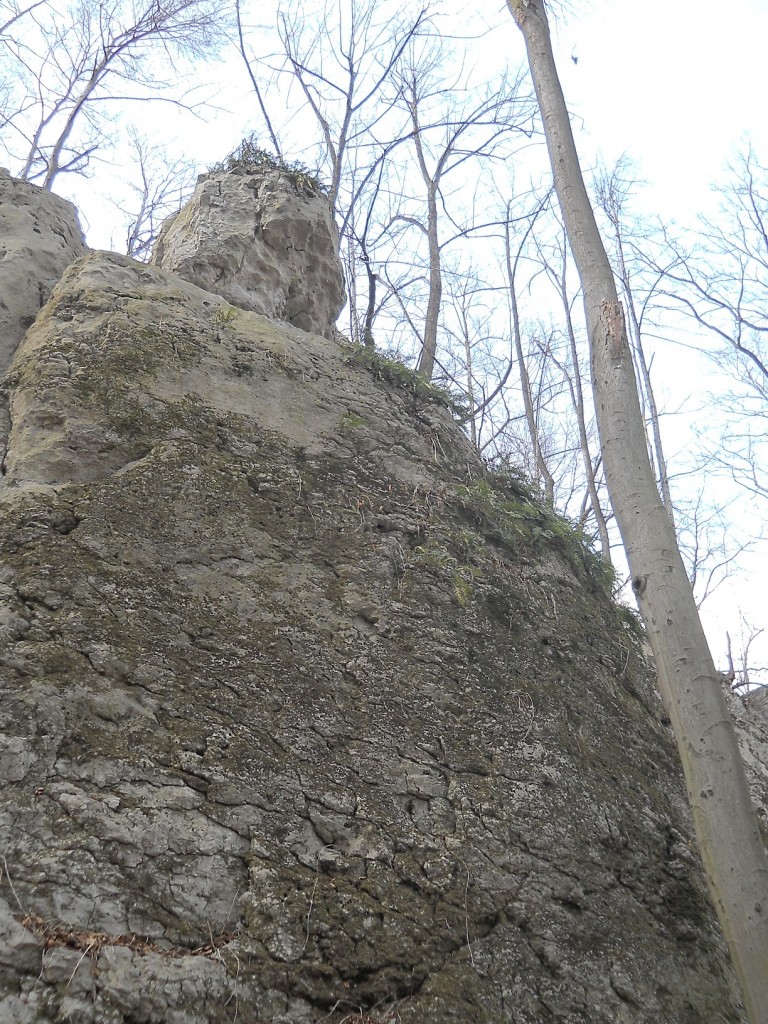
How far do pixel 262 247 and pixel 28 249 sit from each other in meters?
2.09

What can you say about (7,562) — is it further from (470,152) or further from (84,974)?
(470,152)

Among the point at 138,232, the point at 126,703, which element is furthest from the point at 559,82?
the point at 138,232

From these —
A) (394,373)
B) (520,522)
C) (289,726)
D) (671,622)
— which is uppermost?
(394,373)

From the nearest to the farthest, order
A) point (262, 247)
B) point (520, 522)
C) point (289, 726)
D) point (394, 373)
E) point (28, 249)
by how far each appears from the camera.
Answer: point (289, 726), point (520, 522), point (28, 249), point (394, 373), point (262, 247)

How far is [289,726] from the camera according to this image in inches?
143

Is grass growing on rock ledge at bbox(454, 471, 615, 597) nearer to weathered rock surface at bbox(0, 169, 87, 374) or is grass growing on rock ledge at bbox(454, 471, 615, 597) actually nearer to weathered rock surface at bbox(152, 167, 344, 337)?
weathered rock surface at bbox(152, 167, 344, 337)

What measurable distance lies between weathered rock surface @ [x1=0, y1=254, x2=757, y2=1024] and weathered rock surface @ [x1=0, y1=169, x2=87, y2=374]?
431 mm

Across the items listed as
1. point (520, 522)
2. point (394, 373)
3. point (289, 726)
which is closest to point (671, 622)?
point (289, 726)

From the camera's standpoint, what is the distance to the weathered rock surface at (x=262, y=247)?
22.1ft

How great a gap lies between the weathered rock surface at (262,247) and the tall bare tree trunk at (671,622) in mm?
2893

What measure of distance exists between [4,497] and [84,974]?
7.92ft

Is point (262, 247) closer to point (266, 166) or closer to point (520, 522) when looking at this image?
point (266, 166)

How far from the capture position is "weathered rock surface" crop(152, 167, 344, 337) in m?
6.73

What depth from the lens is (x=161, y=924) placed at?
276 centimetres
